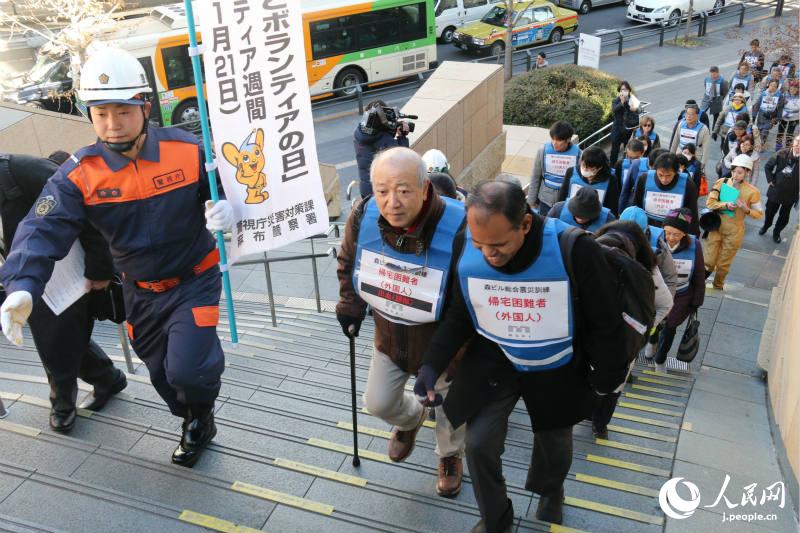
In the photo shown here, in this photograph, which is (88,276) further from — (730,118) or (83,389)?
(730,118)

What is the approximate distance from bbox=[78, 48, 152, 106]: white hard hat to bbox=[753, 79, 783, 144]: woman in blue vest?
A: 43.5ft

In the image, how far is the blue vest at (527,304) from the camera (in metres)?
3.20

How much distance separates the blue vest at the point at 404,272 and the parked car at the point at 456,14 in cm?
2183


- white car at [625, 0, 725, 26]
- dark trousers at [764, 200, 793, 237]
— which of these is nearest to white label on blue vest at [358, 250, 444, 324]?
dark trousers at [764, 200, 793, 237]

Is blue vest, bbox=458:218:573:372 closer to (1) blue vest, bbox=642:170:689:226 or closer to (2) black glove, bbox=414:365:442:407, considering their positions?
(2) black glove, bbox=414:365:442:407

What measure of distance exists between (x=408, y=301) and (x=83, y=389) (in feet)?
7.51

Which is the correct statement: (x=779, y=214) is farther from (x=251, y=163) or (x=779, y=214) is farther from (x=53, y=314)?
(x=53, y=314)

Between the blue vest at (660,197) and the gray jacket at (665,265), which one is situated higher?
the gray jacket at (665,265)

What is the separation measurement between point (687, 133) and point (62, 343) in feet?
31.4

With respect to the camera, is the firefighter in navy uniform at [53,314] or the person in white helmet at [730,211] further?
the person in white helmet at [730,211]

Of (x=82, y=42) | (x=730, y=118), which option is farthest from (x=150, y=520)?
(x=82, y=42)

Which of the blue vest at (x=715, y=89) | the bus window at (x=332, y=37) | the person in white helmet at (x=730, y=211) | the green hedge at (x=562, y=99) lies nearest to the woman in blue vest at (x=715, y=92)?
the blue vest at (x=715, y=89)

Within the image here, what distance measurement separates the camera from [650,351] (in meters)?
7.50

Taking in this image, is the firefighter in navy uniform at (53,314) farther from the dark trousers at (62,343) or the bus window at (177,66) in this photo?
the bus window at (177,66)
